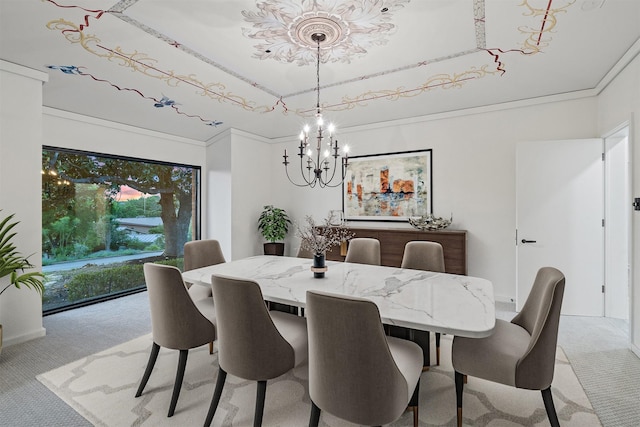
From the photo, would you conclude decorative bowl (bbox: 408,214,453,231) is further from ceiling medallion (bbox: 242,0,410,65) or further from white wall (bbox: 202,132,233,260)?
white wall (bbox: 202,132,233,260)

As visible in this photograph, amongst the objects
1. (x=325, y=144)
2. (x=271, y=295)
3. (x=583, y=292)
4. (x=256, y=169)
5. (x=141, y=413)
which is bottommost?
(x=141, y=413)

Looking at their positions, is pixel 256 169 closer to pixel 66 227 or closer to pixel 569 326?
pixel 66 227

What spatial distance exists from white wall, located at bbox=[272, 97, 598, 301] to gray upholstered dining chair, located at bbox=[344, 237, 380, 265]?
1.48 meters

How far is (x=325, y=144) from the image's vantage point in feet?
17.3

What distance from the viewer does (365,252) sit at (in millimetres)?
3410

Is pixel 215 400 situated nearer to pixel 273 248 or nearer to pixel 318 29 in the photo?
pixel 318 29

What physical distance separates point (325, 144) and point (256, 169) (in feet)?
4.39

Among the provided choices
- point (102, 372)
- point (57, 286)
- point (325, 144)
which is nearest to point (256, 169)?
point (325, 144)

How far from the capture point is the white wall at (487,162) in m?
3.84

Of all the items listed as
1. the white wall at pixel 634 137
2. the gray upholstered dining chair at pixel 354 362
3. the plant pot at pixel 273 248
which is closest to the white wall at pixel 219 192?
the plant pot at pixel 273 248

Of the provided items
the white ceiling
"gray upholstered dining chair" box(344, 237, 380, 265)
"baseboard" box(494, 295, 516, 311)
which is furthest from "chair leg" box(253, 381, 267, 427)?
"baseboard" box(494, 295, 516, 311)

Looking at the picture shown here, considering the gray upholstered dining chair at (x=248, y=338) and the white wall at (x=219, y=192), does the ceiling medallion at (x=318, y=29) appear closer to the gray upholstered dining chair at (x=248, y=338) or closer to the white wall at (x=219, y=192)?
the gray upholstered dining chair at (x=248, y=338)

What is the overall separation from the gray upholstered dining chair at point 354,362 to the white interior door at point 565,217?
124 inches

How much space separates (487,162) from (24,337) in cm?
545
